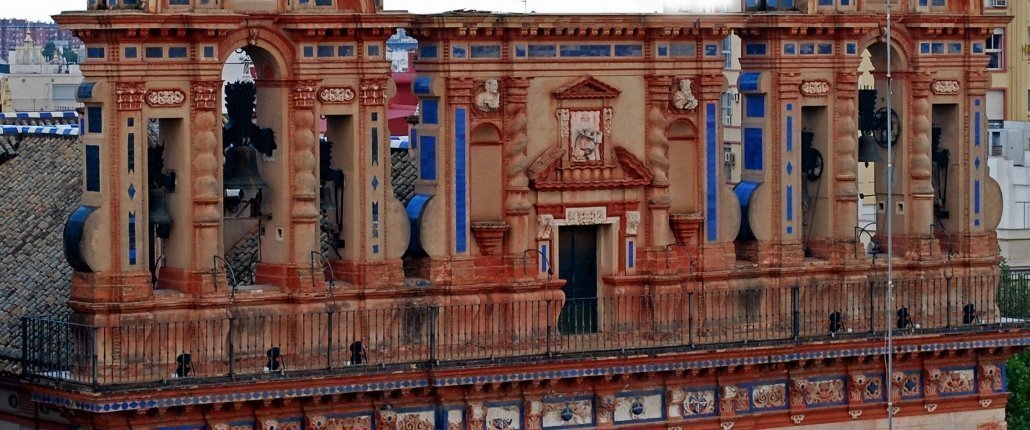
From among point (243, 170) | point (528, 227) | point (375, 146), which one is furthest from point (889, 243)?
point (243, 170)

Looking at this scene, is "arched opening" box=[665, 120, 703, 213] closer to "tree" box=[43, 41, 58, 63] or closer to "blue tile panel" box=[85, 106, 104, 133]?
"blue tile panel" box=[85, 106, 104, 133]

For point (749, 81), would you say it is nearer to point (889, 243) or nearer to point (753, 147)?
point (753, 147)

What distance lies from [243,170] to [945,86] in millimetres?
12248

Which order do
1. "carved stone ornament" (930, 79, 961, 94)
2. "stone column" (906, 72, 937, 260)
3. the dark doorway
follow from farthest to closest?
"carved stone ornament" (930, 79, 961, 94)
"stone column" (906, 72, 937, 260)
the dark doorway

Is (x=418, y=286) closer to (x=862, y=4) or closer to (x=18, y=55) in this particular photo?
(x=862, y=4)

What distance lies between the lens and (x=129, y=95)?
41.2 m

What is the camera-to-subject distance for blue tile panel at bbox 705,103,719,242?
46.6 m

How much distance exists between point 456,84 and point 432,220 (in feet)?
6.69

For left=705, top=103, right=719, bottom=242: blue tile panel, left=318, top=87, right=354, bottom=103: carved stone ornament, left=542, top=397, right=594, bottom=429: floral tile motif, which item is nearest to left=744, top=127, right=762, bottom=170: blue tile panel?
left=705, top=103, right=719, bottom=242: blue tile panel

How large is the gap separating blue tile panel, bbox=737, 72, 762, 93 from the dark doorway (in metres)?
3.56

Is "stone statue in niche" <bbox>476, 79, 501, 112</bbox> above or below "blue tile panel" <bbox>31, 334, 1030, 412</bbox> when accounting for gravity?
above

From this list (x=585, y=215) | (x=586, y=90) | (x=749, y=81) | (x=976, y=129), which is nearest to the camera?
(x=586, y=90)

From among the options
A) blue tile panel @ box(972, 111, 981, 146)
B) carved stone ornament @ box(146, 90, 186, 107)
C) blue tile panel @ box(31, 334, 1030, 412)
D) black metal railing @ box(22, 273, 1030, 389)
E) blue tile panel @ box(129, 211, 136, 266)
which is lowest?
blue tile panel @ box(31, 334, 1030, 412)

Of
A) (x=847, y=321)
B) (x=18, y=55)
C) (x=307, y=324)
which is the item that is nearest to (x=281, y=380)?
(x=307, y=324)
